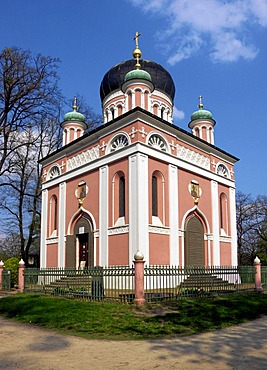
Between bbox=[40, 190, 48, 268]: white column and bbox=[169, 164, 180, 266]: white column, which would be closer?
bbox=[169, 164, 180, 266]: white column

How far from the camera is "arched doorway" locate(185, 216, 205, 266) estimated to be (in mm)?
17719

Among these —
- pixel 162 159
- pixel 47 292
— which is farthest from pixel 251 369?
pixel 162 159

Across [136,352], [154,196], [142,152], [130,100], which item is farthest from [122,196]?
[136,352]

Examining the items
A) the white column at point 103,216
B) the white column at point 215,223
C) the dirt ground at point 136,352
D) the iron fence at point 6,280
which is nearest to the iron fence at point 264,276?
the white column at point 215,223

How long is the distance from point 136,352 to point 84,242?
1344cm

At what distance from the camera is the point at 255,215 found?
128 ft

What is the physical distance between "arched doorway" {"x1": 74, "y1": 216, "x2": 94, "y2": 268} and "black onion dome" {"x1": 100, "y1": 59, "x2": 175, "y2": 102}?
8821mm

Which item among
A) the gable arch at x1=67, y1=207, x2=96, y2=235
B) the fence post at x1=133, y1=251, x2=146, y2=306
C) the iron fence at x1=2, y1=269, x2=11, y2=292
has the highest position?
the gable arch at x1=67, y1=207, x2=96, y2=235

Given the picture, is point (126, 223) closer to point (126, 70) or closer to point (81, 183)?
point (81, 183)

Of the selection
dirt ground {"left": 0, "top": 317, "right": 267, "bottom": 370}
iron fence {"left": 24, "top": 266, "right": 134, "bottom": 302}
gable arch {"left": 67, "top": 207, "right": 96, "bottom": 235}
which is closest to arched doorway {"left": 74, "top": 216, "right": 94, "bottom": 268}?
gable arch {"left": 67, "top": 207, "right": 96, "bottom": 235}

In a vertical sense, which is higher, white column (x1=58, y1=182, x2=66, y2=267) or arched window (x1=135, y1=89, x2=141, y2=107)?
arched window (x1=135, y1=89, x2=141, y2=107)

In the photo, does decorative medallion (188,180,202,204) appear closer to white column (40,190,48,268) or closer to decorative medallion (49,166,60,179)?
decorative medallion (49,166,60,179)

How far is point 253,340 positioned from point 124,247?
928cm

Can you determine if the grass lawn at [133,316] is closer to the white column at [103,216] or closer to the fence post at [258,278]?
the fence post at [258,278]
